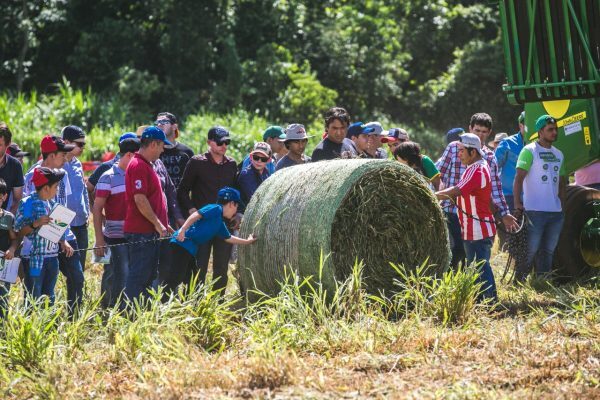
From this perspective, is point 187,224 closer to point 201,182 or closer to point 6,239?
point 201,182

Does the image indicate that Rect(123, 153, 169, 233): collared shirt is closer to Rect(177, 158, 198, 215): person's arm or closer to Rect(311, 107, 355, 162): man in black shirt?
Rect(177, 158, 198, 215): person's arm

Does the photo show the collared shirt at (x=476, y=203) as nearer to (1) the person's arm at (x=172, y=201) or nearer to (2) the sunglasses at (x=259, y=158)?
(2) the sunglasses at (x=259, y=158)

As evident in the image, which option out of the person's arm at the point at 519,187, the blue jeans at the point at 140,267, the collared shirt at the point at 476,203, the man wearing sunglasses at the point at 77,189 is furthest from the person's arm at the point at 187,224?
the person's arm at the point at 519,187

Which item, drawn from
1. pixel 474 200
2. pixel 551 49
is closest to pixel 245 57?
pixel 551 49

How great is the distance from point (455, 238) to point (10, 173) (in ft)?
14.3

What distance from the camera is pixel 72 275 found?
8.62 meters

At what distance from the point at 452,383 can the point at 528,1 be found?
5.01m

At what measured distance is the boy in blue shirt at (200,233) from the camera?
846 cm

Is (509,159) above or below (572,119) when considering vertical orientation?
below

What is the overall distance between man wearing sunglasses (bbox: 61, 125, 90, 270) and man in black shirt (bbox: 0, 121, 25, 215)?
0.51 meters

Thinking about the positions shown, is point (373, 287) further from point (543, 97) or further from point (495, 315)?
point (543, 97)

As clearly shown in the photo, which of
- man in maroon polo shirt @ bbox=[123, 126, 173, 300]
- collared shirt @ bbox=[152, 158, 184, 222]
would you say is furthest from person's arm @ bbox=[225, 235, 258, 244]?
collared shirt @ bbox=[152, 158, 184, 222]

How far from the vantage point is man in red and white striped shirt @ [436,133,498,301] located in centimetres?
918

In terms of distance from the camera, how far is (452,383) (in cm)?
595
